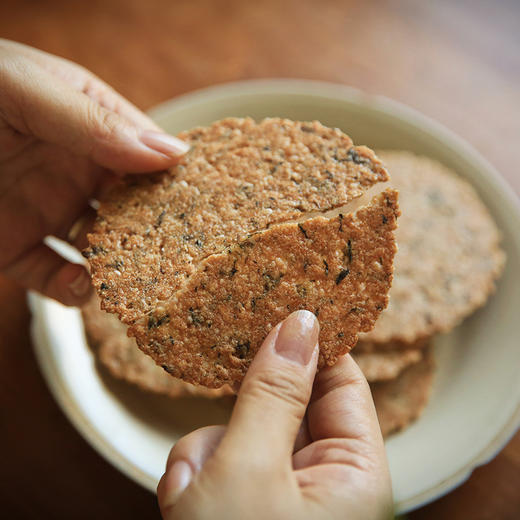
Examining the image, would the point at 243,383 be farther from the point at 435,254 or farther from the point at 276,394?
the point at 435,254

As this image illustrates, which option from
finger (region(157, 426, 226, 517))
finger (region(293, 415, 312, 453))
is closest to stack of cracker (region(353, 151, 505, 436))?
finger (region(293, 415, 312, 453))

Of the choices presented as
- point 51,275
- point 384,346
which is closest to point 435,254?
point 384,346

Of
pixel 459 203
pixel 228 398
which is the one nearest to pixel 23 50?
pixel 228 398

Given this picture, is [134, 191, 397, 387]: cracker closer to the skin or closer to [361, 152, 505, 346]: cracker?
the skin

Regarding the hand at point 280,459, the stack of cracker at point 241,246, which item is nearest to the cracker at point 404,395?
the hand at point 280,459

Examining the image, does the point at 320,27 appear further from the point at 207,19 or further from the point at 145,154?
the point at 145,154

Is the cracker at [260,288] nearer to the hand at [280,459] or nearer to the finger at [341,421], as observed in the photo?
the hand at [280,459]
